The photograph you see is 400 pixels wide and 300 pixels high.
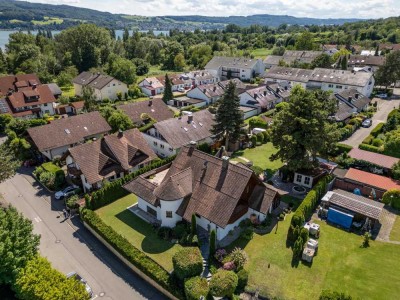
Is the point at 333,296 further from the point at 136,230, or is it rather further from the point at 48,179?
the point at 48,179

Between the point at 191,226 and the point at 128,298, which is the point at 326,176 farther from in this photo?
the point at 128,298

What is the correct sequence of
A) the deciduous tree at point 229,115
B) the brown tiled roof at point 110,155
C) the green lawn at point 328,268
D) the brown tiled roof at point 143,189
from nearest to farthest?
the green lawn at point 328,268 < the brown tiled roof at point 143,189 < the brown tiled roof at point 110,155 < the deciduous tree at point 229,115

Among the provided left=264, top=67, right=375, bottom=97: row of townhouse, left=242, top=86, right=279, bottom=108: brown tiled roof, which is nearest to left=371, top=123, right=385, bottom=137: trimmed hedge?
left=264, top=67, right=375, bottom=97: row of townhouse

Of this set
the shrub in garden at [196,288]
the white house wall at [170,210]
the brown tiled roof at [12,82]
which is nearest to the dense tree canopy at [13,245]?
the white house wall at [170,210]

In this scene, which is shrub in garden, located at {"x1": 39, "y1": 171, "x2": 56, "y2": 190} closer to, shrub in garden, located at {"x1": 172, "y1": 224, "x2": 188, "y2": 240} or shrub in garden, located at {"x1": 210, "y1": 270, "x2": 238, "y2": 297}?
shrub in garden, located at {"x1": 172, "y1": 224, "x2": 188, "y2": 240}

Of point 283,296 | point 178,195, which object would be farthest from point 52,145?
point 283,296

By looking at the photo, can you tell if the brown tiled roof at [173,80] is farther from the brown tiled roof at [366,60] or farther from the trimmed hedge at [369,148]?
the brown tiled roof at [366,60]
